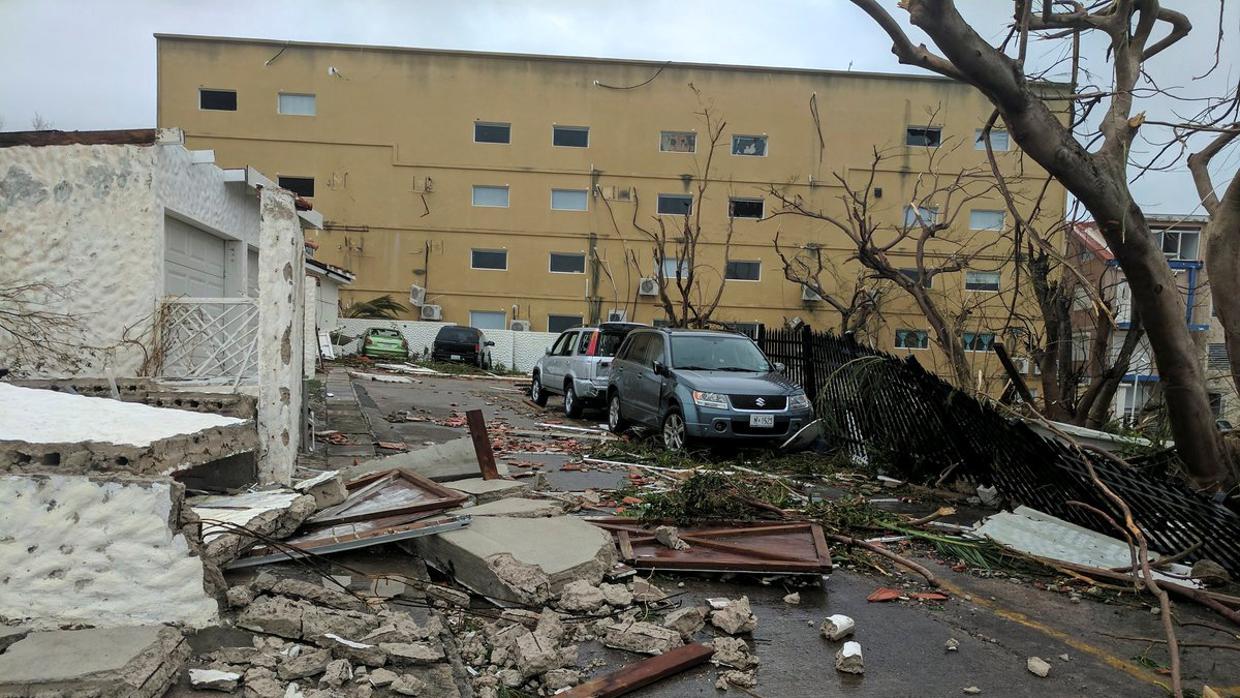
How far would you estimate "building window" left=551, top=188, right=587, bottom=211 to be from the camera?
35.5 m

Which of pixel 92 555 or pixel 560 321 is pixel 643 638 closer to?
pixel 92 555

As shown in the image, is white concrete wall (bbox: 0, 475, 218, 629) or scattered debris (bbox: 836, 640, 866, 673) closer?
white concrete wall (bbox: 0, 475, 218, 629)

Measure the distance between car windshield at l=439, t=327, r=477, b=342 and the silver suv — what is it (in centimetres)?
1442

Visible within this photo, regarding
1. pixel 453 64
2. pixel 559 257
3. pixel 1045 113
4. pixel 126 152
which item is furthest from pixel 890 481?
pixel 453 64

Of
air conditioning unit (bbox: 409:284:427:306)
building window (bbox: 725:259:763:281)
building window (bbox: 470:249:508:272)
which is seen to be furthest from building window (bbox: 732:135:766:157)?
air conditioning unit (bbox: 409:284:427:306)

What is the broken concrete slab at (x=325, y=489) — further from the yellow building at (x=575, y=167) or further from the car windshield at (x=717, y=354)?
the yellow building at (x=575, y=167)

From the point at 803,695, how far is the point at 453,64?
35.1m

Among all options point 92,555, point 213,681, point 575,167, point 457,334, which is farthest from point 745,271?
point 213,681

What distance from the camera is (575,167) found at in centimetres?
3541

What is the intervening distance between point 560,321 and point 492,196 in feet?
20.8

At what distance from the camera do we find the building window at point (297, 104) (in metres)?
34.5

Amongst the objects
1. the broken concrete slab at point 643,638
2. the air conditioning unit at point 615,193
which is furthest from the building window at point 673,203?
the broken concrete slab at point 643,638

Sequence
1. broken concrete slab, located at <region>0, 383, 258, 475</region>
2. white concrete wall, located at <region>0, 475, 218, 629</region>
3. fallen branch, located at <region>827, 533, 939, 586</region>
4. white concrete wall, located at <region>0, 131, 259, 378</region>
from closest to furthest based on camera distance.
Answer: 1. white concrete wall, located at <region>0, 475, 218, 629</region>
2. broken concrete slab, located at <region>0, 383, 258, 475</region>
3. fallen branch, located at <region>827, 533, 939, 586</region>
4. white concrete wall, located at <region>0, 131, 259, 378</region>

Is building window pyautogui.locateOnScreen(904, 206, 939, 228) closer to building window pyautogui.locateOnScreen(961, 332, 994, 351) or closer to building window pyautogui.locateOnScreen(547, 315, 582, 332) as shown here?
building window pyautogui.locateOnScreen(961, 332, 994, 351)
